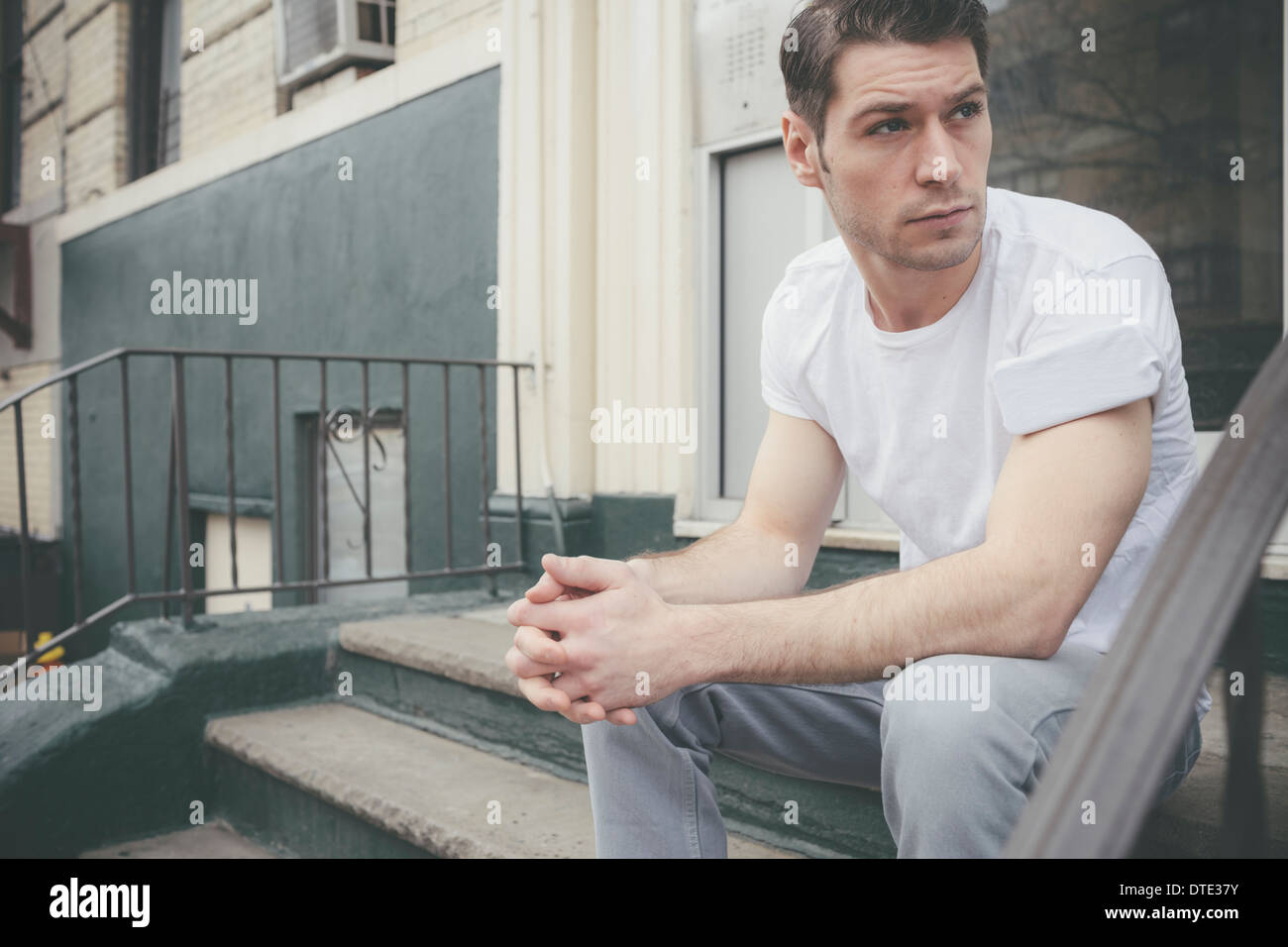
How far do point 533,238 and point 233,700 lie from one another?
2202 millimetres

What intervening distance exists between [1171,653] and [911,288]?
90 centimetres

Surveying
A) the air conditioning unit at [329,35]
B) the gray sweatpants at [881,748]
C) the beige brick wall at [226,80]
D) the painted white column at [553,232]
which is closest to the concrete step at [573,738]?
the gray sweatpants at [881,748]

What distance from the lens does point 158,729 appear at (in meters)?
3.52

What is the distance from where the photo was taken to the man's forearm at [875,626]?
4.34ft

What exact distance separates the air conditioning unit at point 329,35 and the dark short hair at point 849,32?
4649mm

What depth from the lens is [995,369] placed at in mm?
1434

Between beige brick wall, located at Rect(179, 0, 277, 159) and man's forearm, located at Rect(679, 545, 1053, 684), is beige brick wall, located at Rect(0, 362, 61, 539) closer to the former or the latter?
beige brick wall, located at Rect(179, 0, 277, 159)

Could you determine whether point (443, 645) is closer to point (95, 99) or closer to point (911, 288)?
point (911, 288)

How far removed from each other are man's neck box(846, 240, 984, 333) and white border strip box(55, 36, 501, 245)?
3527mm

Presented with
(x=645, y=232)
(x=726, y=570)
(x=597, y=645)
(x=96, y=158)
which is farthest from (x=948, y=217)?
(x=96, y=158)

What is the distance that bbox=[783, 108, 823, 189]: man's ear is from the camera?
5.94 ft

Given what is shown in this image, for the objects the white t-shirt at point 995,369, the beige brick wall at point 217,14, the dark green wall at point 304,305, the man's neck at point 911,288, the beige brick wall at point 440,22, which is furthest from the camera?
the beige brick wall at point 217,14

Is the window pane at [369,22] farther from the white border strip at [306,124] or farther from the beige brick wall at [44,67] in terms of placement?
the beige brick wall at [44,67]
